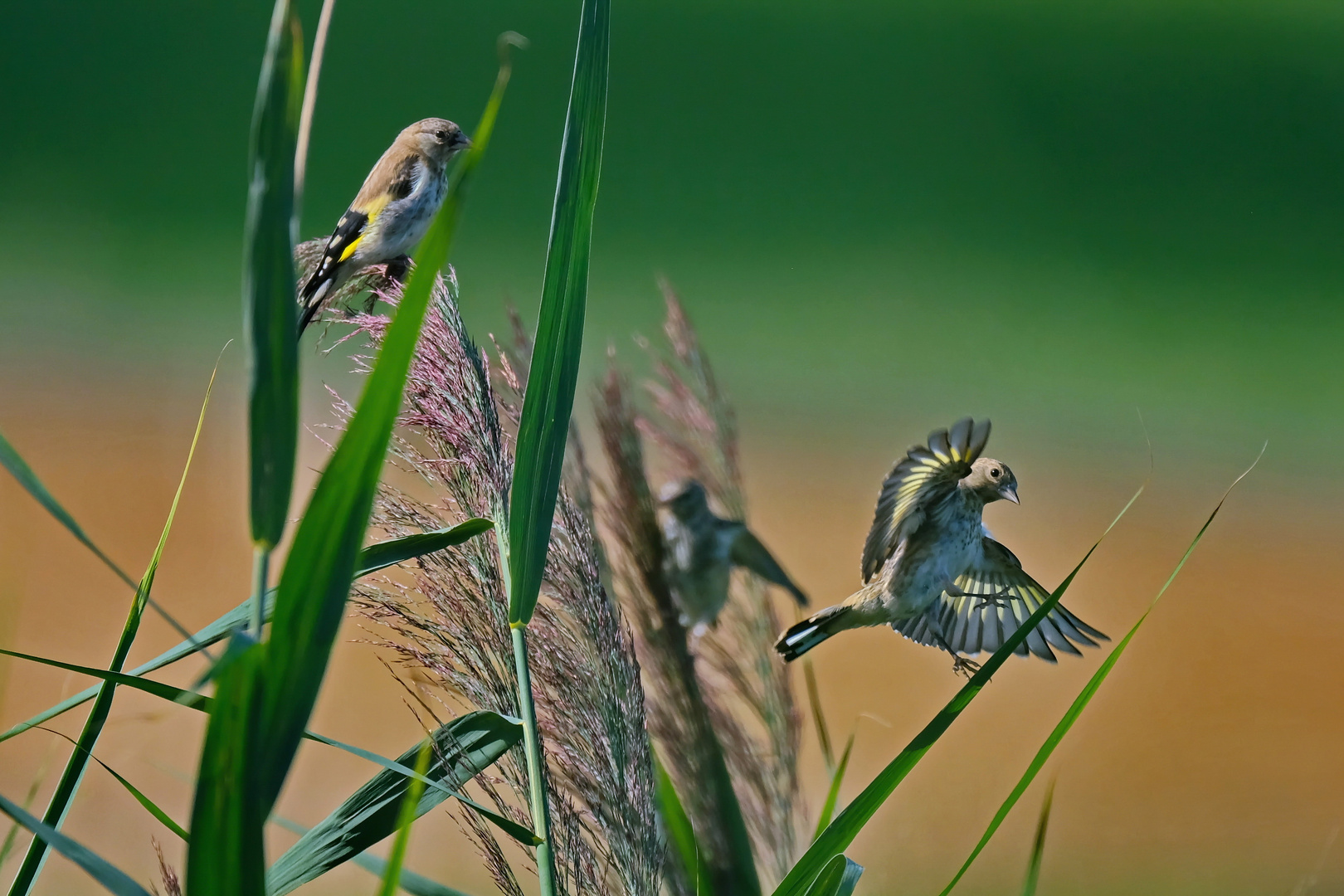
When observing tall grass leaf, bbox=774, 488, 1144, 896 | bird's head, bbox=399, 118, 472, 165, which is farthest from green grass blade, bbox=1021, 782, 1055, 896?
bird's head, bbox=399, 118, 472, 165

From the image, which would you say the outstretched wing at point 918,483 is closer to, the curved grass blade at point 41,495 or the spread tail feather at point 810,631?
the spread tail feather at point 810,631

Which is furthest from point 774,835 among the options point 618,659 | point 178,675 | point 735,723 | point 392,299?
point 178,675

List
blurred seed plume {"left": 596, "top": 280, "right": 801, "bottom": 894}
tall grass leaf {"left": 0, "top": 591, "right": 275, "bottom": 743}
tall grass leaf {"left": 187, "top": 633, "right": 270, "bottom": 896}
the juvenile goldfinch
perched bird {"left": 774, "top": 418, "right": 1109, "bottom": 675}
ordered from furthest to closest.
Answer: the juvenile goldfinch < perched bird {"left": 774, "top": 418, "right": 1109, "bottom": 675} < blurred seed plume {"left": 596, "top": 280, "right": 801, "bottom": 894} < tall grass leaf {"left": 0, "top": 591, "right": 275, "bottom": 743} < tall grass leaf {"left": 187, "top": 633, "right": 270, "bottom": 896}

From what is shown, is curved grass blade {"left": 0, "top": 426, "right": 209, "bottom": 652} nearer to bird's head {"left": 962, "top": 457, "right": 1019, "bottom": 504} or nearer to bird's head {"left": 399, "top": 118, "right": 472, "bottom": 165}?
bird's head {"left": 962, "top": 457, "right": 1019, "bottom": 504}

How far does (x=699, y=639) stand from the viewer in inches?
19.9

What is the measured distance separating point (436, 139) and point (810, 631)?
54cm

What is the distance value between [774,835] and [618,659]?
168mm

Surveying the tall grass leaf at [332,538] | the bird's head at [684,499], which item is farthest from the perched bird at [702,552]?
the tall grass leaf at [332,538]

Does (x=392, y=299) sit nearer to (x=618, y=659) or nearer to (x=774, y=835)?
(x=618, y=659)

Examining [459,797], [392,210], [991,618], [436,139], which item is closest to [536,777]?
[459,797]

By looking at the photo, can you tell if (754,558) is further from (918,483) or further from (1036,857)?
(1036,857)

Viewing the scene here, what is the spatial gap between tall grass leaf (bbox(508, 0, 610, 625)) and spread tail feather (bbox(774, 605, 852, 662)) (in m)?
0.22

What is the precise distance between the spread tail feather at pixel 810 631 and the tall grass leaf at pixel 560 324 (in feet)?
0.71

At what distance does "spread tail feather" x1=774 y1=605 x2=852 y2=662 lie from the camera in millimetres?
478
